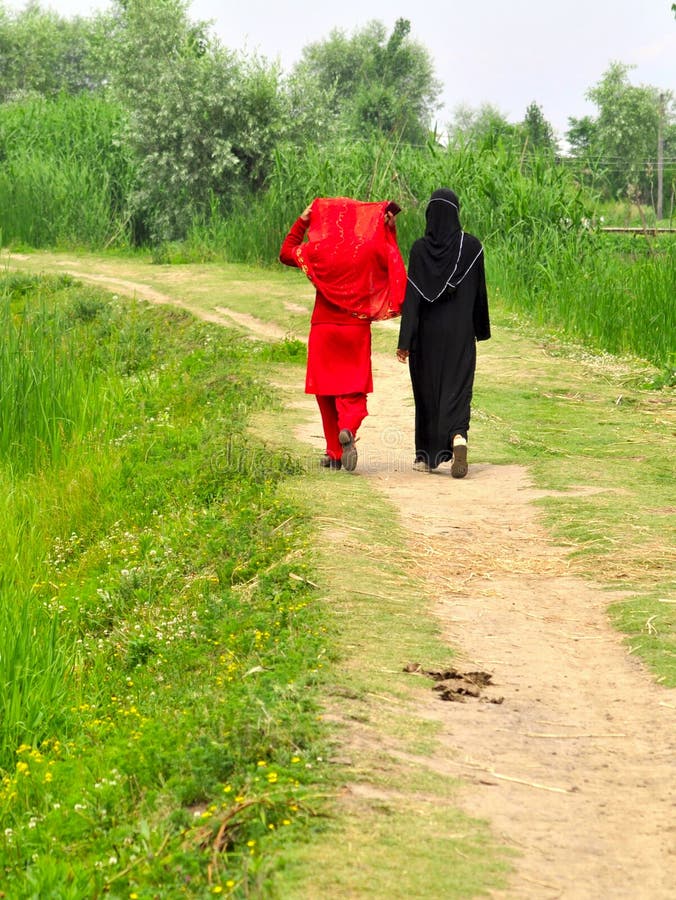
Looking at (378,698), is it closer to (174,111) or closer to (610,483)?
(610,483)

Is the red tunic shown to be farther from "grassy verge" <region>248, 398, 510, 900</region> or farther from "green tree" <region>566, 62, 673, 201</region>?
"green tree" <region>566, 62, 673, 201</region>

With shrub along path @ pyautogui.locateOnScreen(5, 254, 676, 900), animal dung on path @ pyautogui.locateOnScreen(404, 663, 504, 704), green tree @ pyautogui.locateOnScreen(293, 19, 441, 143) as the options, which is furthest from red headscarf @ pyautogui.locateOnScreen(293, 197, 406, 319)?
green tree @ pyautogui.locateOnScreen(293, 19, 441, 143)

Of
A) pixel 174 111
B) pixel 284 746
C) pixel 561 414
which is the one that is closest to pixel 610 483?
pixel 561 414

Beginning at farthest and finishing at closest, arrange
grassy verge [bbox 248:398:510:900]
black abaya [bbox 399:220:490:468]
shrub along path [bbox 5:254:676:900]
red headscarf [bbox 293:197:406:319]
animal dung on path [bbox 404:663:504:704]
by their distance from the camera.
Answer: black abaya [bbox 399:220:490:468] → red headscarf [bbox 293:197:406:319] → animal dung on path [bbox 404:663:504:704] → shrub along path [bbox 5:254:676:900] → grassy verge [bbox 248:398:510:900]

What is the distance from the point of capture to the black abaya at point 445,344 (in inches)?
341

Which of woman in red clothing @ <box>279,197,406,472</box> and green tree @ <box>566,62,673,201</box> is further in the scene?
green tree @ <box>566,62,673,201</box>

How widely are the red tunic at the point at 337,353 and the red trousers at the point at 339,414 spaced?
0.06 meters

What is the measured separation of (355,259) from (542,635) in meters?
3.57

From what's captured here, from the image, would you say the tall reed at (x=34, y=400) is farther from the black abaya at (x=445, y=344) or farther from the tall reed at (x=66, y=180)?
the tall reed at (x=66, y=180)

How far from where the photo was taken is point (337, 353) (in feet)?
28.0

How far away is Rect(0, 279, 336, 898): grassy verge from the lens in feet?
12.1

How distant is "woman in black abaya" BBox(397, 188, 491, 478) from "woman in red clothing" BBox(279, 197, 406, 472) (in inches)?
8.3

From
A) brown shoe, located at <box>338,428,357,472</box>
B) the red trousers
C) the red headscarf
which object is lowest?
brown shoe, located at <box>338,428,357,472</box>

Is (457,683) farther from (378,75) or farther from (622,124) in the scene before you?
(378,75)
